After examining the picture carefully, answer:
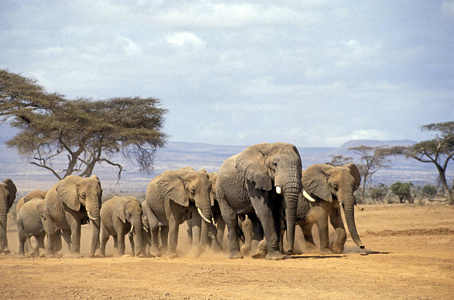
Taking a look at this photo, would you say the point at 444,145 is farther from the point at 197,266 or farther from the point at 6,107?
the point at 197,266

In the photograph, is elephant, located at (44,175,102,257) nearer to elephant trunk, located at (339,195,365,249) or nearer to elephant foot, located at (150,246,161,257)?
elephant foot, located at (150,246,161,257)

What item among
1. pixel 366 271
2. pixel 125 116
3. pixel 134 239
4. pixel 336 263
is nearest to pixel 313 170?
pixel 336 263

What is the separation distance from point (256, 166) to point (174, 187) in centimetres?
354

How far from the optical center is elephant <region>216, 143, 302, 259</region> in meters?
12.3

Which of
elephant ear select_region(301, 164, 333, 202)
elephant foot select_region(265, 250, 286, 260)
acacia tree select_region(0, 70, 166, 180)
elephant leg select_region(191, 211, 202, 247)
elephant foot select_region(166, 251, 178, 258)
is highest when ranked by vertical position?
acacia tree select_region(0, 70, 166, 180)

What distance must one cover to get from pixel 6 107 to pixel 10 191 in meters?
11.9

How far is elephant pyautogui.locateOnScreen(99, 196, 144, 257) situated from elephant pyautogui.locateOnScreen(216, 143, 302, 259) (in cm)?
307

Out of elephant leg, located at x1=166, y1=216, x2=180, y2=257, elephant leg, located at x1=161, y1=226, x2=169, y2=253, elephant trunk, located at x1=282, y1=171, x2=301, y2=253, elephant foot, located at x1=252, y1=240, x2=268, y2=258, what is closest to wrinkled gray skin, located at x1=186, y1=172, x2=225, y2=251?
elephant leg, located at x1=166, y1=216, x2=180, y2=257

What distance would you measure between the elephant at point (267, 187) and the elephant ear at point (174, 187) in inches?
68.4

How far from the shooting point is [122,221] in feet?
54.4

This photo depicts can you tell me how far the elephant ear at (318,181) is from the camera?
46.0 ft

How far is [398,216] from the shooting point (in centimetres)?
2938

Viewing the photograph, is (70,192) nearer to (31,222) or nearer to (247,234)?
(31,222)

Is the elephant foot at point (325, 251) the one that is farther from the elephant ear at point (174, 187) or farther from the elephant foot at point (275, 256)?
the elephant ear at point (174, 187)
